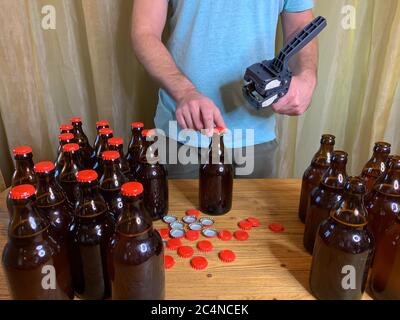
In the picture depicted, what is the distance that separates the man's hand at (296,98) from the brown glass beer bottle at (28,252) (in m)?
0.57

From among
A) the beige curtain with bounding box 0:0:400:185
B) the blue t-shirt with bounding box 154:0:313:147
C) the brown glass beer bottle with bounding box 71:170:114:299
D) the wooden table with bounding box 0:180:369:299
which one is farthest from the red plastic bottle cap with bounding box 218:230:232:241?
the beige curtain with bounding box 0:0:400:185

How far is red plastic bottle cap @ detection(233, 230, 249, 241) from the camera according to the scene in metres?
0.68

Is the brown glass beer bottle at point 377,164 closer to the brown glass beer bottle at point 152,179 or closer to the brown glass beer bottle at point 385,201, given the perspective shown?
the brown glass beer bottle at point 385,201

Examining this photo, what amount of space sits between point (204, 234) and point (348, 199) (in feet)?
0.98

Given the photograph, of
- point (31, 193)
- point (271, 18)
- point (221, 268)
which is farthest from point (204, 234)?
point (271, 18)

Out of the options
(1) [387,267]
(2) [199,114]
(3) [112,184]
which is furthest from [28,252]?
(1) [387,267]

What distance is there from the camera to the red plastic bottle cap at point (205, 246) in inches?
25.4

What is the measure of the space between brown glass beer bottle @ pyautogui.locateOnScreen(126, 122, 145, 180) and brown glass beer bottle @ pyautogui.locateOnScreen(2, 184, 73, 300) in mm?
283

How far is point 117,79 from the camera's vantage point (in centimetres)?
117

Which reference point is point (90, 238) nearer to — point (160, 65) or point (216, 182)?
point (216, 182)

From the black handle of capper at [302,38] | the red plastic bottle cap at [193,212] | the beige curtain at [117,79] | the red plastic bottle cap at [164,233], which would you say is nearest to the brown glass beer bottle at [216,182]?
the red plastic bottle cap at [193,212]

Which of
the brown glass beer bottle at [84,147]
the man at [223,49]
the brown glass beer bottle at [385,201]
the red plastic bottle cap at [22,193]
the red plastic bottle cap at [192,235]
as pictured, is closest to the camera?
the red plastic bottle cap at [22,193]

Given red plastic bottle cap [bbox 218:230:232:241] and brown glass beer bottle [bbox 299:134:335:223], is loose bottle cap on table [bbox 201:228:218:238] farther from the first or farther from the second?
brown glass beer bottle [bbox 299:134:335:223]
